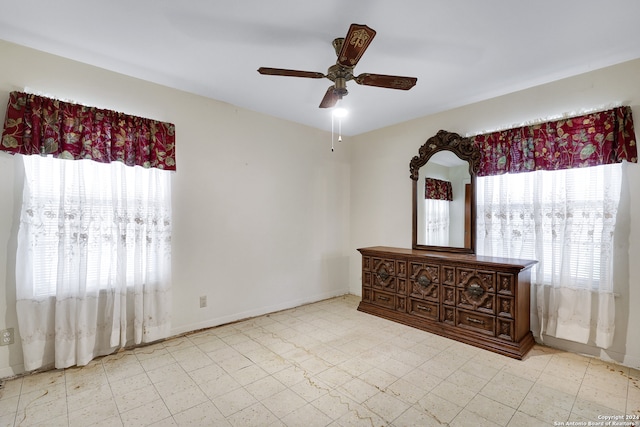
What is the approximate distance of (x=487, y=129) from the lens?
125 inches

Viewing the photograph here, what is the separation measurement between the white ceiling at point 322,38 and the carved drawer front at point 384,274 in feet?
6.44

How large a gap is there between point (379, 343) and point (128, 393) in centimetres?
209

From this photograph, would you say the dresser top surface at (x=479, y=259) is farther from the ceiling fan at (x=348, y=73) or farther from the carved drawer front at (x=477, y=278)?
the ceiling fan at (x=348, y=73)

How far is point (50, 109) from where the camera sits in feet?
7.45

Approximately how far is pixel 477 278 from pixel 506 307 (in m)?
0.33

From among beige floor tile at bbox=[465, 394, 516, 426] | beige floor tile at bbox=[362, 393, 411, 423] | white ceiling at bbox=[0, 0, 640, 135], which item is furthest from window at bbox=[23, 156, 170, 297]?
beige floor tile at bbox=[465, 394, 516, 426]

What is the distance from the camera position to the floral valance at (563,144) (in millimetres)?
2375

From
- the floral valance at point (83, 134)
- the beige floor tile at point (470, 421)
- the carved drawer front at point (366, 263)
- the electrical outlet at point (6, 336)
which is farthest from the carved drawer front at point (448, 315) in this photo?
the electrical outlet at point (6, 336)

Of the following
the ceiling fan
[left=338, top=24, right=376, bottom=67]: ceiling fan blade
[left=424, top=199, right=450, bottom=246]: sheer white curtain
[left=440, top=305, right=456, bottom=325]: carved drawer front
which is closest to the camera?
[left=338, top=24, right=376, bottom=67]: ceiling fan blade

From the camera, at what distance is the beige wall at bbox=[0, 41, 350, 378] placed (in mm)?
2230

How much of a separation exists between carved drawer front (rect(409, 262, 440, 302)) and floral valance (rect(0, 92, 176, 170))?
2829 mm

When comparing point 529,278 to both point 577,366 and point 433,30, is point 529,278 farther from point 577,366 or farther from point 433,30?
point 433,30

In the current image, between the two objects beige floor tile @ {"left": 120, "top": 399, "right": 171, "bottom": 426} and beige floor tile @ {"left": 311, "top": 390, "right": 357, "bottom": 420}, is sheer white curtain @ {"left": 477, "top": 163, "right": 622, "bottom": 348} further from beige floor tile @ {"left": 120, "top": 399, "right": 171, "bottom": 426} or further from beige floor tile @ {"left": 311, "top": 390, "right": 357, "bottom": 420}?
beige floor tile @ {"left": 120, "top": 399, "right": 171, "bottom": 426}

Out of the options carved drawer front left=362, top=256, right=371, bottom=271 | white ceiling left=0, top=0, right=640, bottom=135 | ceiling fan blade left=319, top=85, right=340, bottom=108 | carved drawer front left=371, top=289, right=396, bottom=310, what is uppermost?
A: white ceiling left=0, top=0, right=640, bottom=135
